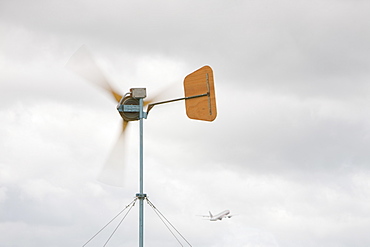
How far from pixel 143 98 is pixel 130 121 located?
1234 millimetres

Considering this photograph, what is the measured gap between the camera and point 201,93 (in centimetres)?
2948

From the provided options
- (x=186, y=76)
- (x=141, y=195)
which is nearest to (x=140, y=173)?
(x=141, y=195)

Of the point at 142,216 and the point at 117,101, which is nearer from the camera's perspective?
the point at 142,216

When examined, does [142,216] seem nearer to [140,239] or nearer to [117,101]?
[140,239]

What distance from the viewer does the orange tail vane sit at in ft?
95.8

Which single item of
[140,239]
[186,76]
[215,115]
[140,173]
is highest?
[186,76]

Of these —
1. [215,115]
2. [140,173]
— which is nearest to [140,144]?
[140,173]

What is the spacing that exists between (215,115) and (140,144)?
10.8 feet

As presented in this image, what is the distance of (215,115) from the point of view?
95.3 ft

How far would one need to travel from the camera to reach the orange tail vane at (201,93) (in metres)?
29.2

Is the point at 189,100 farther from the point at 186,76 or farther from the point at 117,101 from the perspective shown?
the point at 117,101

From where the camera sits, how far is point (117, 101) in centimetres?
3041

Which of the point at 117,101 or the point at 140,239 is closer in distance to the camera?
the point at 140,239

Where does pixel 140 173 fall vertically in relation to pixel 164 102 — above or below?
below
